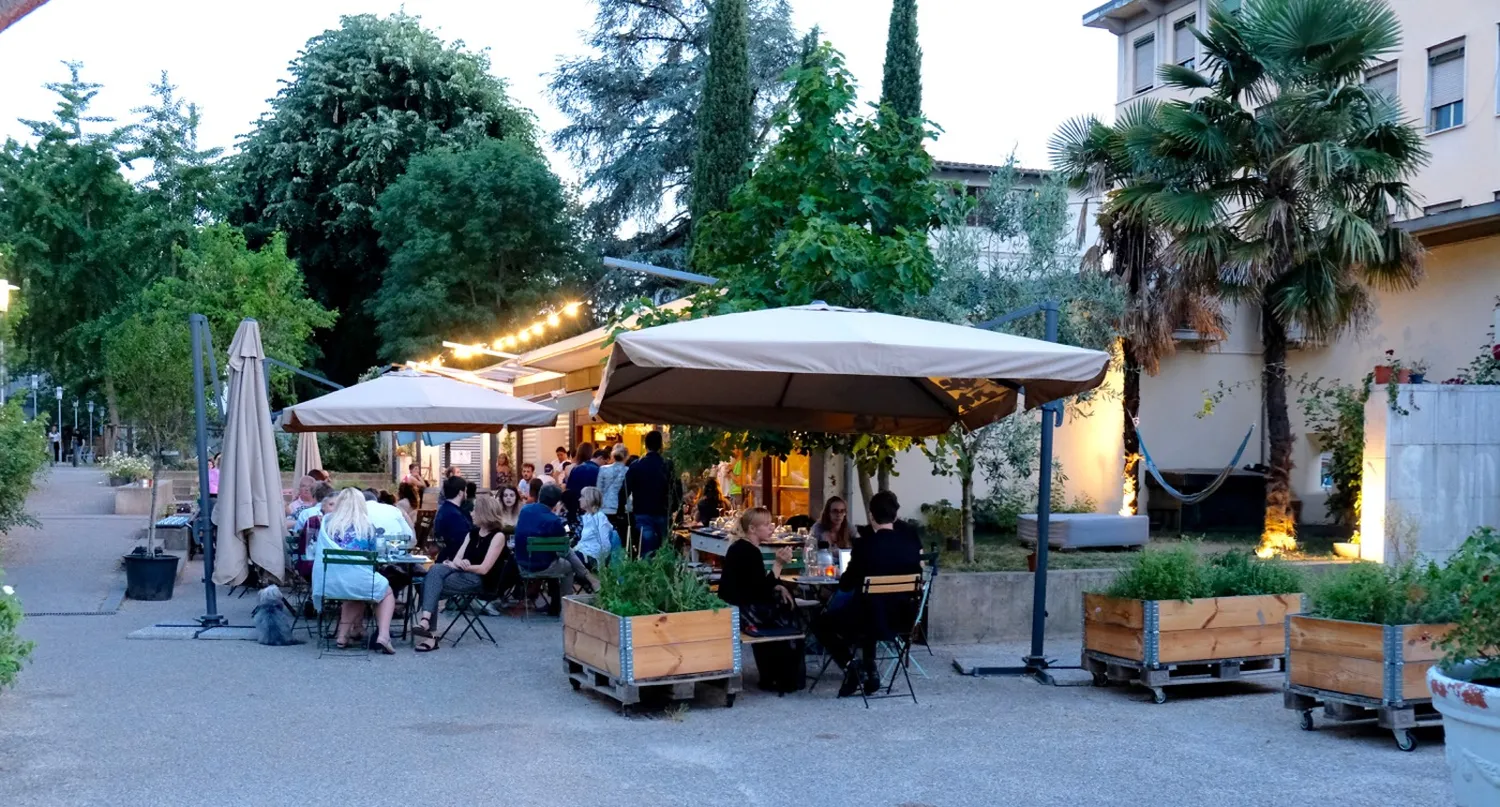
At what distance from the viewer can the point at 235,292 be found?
3281cm

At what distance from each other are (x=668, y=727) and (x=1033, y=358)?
2.99m

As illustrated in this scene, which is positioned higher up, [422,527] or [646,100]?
[646,100]

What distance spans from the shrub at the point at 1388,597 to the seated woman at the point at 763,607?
324cm

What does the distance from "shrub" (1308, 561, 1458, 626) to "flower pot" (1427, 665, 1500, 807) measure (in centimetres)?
319

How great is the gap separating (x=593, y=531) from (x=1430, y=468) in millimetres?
8615

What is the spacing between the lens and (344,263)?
40.1m

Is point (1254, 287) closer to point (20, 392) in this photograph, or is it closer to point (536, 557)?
point (536, 557)

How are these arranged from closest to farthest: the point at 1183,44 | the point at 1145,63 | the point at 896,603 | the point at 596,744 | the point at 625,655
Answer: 1. the point at 596,744
2. the point at 625,655
3. the point at 896,603
4. the point at 1183,44
5. the point at 1145,63

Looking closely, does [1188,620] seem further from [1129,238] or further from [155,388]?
[155,388]

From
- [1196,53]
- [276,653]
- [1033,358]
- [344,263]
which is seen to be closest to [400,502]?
[276,653]

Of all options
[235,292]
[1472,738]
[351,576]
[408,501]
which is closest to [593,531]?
[408,501]

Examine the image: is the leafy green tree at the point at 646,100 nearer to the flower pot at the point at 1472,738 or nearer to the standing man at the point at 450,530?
the standing man at the point at 450,530

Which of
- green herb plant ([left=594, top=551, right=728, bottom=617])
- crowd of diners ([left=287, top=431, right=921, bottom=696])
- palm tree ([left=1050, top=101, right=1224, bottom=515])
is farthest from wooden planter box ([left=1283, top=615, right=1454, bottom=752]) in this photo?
palm tree ([left=1050, top=101, right=1224, bottom=515])

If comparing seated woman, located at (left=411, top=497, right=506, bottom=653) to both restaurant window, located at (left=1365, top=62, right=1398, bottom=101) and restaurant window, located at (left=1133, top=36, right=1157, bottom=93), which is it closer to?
restaurant window, located at (left=1365, top=62, right=1398, bottom=101)
